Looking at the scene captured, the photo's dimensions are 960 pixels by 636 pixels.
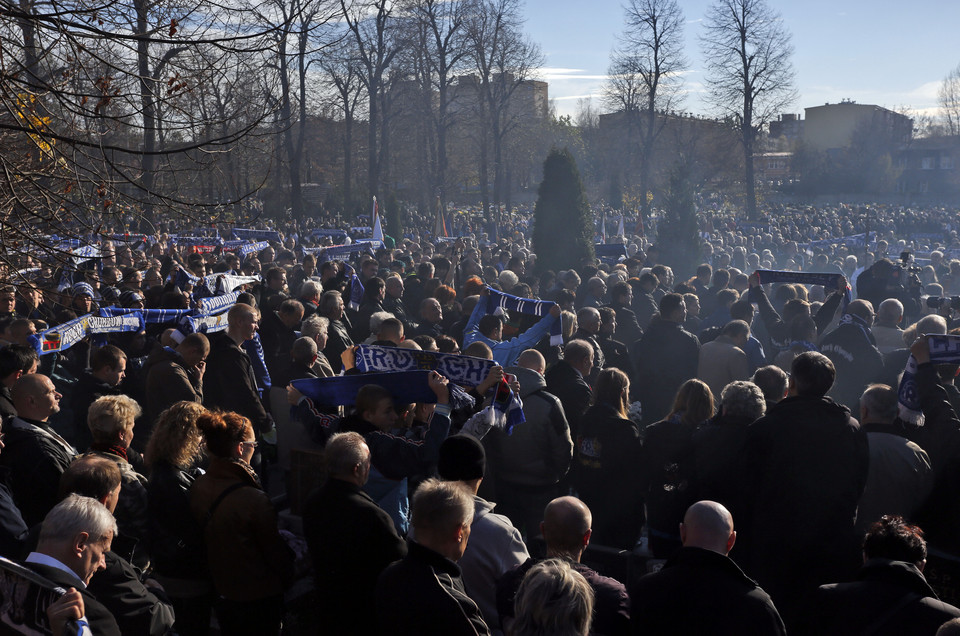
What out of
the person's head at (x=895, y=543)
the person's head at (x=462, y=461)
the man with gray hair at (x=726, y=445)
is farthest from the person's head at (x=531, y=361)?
the person's head at (x=895, y=543)

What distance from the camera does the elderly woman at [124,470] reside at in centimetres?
403

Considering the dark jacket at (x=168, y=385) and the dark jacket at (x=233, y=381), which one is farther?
the dark jacket at (x=233, y=381)

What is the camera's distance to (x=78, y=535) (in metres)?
3.04

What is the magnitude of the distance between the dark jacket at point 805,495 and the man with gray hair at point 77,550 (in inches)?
126

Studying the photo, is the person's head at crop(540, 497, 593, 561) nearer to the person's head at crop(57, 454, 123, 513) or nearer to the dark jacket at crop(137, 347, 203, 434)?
the person's head at crop(57, 454, 123, 513)

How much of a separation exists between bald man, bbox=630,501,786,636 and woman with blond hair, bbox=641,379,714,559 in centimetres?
148

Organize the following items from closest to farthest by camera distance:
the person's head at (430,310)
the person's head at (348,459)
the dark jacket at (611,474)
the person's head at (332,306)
→ the person's head at (348,459), the dark jacket at (611,474), the person's head at (332,306), the person's head at (430,310)

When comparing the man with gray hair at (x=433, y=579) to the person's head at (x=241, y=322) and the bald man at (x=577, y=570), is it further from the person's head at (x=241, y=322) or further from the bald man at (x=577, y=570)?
→ the person's head at (x=241, y=322)

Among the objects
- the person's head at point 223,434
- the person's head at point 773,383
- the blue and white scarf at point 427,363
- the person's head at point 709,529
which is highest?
the blue and white scarf at point 427,363

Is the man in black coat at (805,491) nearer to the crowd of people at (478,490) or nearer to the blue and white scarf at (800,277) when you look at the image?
the crowd of people at (478,490)

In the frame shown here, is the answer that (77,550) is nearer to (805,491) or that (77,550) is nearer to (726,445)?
(726,445)

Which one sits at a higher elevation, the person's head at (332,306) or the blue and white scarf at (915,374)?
the person's head at (332,306)

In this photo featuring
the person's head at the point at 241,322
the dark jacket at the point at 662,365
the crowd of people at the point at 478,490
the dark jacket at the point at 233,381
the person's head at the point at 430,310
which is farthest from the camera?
the person's head at the point at 430,310

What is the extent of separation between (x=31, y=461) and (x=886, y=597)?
4158mm
